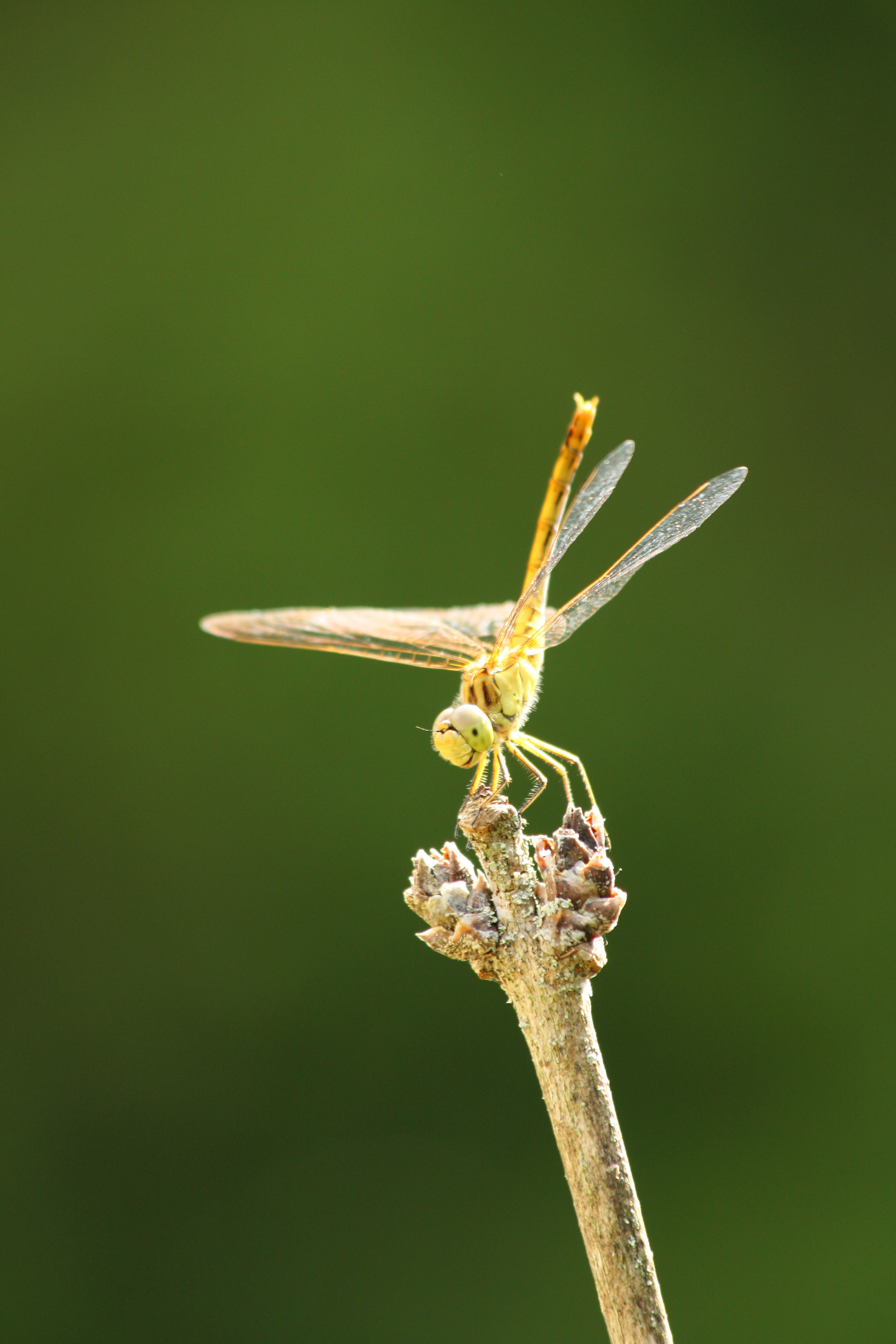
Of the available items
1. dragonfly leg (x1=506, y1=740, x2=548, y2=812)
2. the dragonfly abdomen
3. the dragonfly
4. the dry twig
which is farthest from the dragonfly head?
the dragonfly abdomen

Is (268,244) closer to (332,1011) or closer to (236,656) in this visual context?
(236,656)

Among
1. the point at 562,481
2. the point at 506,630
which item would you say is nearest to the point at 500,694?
the point at 506,630

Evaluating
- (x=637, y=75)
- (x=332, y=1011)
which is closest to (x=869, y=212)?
Answer: (x=637, y=75)

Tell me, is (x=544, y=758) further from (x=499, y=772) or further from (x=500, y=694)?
(x=499, y=772)

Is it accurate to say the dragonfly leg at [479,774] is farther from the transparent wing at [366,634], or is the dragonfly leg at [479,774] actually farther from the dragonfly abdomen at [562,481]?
the dragonfly abdomen at [562,481]

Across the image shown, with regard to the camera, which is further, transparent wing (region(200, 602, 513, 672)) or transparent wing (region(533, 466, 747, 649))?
transparent wing (region(200, 602, 513, 672))

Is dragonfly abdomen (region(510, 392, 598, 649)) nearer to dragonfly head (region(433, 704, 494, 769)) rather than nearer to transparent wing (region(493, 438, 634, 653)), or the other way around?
transparent wing (region(493, 438, 634, 653))

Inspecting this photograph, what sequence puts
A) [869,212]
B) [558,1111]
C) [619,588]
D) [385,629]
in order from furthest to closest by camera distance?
[869,212] → [385,629] → [619,588] → [558,1111]
